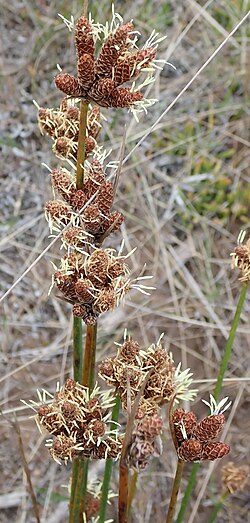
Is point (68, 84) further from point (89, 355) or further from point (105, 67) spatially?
point (89, 355)

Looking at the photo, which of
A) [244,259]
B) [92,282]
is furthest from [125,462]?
[244,259]

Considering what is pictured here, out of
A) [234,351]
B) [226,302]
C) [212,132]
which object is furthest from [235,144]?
[234,351]

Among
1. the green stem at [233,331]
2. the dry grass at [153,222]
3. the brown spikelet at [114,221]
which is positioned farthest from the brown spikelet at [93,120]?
the dry grass at [153,222]

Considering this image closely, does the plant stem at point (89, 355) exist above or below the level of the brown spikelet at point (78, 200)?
below

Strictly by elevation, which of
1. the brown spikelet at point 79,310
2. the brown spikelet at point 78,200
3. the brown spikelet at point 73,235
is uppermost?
the brown spikelet at point 78,200

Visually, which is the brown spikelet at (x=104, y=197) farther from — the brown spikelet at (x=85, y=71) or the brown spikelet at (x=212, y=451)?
the brown spikelet at (x=212, y=451)

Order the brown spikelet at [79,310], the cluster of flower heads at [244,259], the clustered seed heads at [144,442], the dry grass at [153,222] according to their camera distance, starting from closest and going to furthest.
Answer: the clustered seed heads at [144,442]
the brown spikelet at [79,310]
the cluster of flower heads at [244,259]
the dry grass at [153,222]

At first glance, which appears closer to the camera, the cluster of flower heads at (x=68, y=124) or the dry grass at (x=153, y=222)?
the cluster of flower heads at (x=68, y=124)
